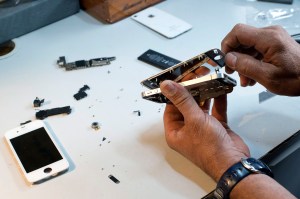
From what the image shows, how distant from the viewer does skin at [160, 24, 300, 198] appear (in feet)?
2.26

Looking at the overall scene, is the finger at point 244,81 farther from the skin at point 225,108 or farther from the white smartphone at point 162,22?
the white smartphone at point 162,22

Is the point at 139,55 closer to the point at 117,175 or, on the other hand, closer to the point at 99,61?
the point at 99,61

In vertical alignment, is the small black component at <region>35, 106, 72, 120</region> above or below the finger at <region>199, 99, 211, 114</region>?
below

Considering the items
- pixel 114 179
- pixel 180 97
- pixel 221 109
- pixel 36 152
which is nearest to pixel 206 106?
pixel 221 109

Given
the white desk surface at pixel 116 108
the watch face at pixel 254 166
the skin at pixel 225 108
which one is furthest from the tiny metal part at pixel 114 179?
the watch face at pixel 254 166

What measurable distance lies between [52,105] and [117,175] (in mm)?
246

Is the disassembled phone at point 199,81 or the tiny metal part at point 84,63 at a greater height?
the disassembled phone at point 199,81

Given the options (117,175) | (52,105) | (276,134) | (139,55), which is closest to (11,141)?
(52,105)

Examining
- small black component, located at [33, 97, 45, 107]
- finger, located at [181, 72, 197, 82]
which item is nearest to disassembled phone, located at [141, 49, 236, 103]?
finger, located at [181, 72, 197, 82]

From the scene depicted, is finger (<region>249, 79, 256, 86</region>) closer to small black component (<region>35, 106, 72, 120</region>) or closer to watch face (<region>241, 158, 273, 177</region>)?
watch face (<region>241, 158, 273, 177</region>)

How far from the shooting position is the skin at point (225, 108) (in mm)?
688

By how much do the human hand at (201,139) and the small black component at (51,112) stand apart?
0.25 m

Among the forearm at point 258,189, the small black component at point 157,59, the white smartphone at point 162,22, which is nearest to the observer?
the forearm at point 258,189

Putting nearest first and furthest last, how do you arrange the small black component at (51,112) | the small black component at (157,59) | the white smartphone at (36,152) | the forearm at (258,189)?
the forearm at (258,189)
the white smartphone at (36,152)
the small black component at (51,112)
the small black component at (157,59)
